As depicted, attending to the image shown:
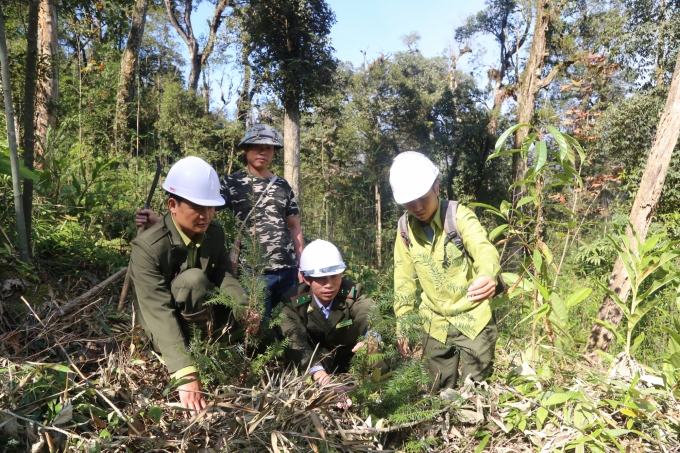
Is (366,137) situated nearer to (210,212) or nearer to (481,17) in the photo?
(481,17)

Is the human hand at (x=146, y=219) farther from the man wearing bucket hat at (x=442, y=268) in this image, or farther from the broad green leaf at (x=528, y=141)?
the broad green leaf at (x=528, y=141)

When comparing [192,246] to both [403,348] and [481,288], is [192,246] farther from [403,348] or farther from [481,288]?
[481,288]

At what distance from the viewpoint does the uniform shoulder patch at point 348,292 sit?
8.98ft

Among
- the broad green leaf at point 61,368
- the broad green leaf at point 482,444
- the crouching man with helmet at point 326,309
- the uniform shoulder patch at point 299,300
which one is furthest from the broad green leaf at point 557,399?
the broad green leaf at point 61,368

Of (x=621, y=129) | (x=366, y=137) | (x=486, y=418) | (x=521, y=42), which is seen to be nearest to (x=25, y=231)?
(x=486, y=418)

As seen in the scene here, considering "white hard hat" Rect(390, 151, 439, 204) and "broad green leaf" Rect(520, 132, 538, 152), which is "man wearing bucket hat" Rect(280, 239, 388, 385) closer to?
"white hard hat" Rect(390, 151, 439, 204)

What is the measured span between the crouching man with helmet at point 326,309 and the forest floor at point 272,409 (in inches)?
10.1

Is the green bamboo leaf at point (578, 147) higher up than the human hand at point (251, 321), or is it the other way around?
the green bamboo leaf at point (578, 147)

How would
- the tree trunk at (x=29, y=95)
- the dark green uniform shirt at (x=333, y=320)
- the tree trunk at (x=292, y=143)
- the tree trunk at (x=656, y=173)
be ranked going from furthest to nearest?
1. the tree trunk at (x=292, y=143)
2. the tree trunk at (x=656, y=173)
3. the tree trunk at (x=29, y=95)
4. the dark green uniform shirt at (x=333, y=320)

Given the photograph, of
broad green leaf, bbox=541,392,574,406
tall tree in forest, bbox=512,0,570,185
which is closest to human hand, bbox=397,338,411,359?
broad green leaf, bbox=541,392,574,406

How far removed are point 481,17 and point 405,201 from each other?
23330 mm

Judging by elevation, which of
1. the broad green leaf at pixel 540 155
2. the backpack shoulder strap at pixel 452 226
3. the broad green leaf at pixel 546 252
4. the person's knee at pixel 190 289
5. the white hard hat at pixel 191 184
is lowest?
the person's knee at pixel 190 289

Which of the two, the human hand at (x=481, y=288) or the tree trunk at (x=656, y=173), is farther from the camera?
the tree trunk at (x=656, y=173)

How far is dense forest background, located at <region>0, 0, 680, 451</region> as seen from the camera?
221cm
